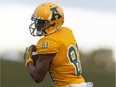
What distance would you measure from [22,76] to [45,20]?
13.4 meters

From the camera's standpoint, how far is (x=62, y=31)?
812 centimetres

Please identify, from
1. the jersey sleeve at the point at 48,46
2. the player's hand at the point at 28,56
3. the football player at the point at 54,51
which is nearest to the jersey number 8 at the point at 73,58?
the football player at the point at 54,51

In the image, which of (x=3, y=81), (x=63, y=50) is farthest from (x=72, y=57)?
(x=3, y=81)

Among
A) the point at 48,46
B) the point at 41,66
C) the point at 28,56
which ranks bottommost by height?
the point at 41,66

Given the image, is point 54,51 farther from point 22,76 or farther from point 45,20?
point 22,76

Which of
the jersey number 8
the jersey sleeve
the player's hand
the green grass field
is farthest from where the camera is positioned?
the green grass field

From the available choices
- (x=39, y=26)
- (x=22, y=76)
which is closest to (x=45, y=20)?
(x=39, y=26)

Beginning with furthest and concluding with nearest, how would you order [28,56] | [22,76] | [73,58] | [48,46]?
[22,76]
[28,56]
[73,58]
[48,46]

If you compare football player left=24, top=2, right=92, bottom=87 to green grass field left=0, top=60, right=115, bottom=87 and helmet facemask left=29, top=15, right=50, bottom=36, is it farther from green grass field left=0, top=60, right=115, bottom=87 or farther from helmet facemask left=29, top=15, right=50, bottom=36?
green grass field left=0, top=60, right=115, bottom=87

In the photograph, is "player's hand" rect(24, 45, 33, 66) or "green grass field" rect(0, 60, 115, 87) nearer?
"player's hand" rect(24, 45, 33, 66)

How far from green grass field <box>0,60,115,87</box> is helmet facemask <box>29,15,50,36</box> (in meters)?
9.69

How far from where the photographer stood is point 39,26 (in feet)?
26.5

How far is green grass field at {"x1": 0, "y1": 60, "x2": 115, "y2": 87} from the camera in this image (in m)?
19.2

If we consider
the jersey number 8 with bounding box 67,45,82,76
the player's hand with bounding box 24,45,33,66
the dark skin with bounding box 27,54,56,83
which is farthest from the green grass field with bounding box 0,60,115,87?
the dark skin with bounding box 27,54,56,83
